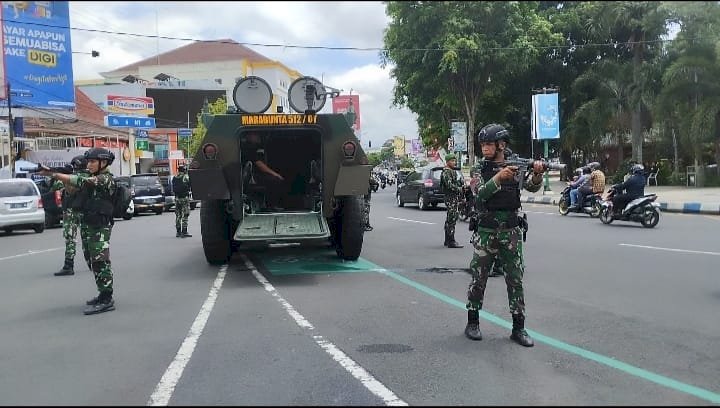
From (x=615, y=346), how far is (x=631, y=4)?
9.07 feet

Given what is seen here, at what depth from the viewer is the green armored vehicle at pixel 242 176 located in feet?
27.7

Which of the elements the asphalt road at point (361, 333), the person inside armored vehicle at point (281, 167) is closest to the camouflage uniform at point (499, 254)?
the asphalt road at point (361, 333)

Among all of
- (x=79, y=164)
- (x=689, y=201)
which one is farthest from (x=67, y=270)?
(x=689, y=201)

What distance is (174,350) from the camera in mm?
5051

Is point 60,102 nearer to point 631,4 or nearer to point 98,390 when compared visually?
point 98,390

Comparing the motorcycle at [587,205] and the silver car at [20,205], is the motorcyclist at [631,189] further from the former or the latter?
the silver car at [20,205]

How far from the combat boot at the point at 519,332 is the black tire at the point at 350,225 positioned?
4.23 meters

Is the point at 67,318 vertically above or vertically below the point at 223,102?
below

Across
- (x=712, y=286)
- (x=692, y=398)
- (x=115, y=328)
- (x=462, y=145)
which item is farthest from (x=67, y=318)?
(x=462, y=145)

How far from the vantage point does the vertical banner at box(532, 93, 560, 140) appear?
26.9 m

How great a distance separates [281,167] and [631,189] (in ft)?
26.8

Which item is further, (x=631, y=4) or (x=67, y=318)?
(x=67, y=318)

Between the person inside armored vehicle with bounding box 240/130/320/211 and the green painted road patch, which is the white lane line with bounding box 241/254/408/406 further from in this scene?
the person inside armored vehicle with bounding box 240/130/320/211

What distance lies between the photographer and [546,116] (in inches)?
1064
